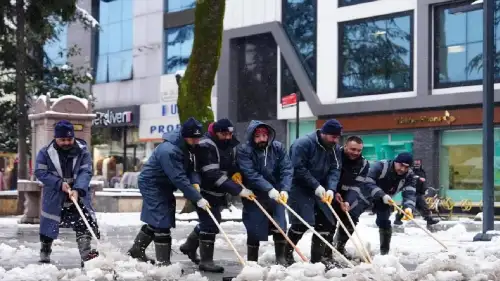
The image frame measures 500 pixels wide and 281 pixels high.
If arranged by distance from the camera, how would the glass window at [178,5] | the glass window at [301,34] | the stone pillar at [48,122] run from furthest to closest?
the glass window at [178,5] < the glass window at [301,34] < the stone pillar at [48,122]

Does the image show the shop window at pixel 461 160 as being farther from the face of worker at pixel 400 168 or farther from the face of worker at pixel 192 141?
the face of worker at pixel 192 141

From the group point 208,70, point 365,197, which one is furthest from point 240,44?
point 365,197

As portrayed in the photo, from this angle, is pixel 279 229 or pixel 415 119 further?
pixel 415 119

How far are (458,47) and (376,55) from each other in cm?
319

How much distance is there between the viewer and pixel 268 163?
9.66m

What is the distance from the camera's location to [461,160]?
28.8m

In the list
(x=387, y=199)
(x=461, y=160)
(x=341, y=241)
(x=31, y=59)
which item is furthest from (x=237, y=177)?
(x=31, y=59)

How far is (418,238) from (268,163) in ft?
22.0

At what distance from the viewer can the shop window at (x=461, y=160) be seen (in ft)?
92.4

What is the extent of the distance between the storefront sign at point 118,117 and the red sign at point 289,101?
11447mm

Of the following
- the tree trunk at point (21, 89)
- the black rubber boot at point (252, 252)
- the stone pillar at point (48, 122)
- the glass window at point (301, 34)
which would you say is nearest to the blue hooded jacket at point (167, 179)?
the black rubber boot at point (252, 252)

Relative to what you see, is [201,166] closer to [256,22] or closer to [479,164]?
[479,164]

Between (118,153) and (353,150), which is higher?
(353,150)

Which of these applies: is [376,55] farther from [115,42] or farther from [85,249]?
[85,249]
